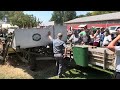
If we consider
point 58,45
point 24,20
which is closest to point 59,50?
point 58,45

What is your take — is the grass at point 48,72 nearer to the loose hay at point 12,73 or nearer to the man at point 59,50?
the loose hay at point 12,73

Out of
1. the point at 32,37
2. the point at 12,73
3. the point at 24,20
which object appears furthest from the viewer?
the point at 24,20

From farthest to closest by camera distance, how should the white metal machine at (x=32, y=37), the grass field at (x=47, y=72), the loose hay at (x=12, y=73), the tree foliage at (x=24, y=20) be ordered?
the tree foliage at (x=24, y=20) < the white metal machine at (x=32, y=37) < the loose hay at (x=12, y=73) < the grass field at (x=47, y=72)

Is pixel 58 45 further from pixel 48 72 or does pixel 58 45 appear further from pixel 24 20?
pixel 24 20

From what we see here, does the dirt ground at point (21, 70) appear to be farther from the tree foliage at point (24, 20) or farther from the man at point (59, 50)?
the tree foliage at point (24, 20)

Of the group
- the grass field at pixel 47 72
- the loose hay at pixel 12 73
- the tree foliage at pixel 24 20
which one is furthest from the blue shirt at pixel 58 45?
the tree foliage at pixel 24 20

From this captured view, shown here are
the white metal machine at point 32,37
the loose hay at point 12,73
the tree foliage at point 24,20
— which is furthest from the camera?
the tree foliage at point 24,20

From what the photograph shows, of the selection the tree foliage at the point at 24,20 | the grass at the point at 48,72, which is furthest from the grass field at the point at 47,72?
the tree foliage at the point at 24,20

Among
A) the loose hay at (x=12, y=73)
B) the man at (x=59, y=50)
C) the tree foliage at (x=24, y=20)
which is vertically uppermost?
the tree foliage at (x=24, y=20)

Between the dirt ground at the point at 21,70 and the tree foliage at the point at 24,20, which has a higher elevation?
the tree foliage at the point at 24,20

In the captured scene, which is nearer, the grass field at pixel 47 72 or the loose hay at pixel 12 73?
the grass field at pixel 47 72

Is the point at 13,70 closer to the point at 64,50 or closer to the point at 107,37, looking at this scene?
the point at 64,50

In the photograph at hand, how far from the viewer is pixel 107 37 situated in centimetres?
920

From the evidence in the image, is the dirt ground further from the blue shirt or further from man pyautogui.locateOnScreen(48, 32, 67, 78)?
the blue shirt
